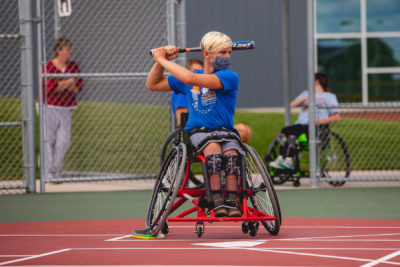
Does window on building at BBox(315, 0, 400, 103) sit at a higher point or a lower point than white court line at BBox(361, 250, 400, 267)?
higher

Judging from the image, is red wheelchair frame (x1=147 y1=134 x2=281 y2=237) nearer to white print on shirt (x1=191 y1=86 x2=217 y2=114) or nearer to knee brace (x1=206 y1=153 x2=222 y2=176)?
knee brace (x1=206 y1=153 x2=222 y2=176)

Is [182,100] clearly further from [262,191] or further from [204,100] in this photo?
[262,191]

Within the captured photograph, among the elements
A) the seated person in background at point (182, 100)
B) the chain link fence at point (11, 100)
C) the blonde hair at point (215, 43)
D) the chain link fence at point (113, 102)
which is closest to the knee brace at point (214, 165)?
the blonde hair at point (215, 43)

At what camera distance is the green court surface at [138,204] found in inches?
334

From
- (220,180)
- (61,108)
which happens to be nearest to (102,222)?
(220,180)

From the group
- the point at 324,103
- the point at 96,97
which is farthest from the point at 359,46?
the point at 324,103

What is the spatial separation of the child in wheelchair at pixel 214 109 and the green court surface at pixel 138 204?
2070 mm

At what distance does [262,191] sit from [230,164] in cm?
40

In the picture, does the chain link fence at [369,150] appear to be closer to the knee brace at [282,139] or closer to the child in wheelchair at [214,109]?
the knee brace at [282,139]

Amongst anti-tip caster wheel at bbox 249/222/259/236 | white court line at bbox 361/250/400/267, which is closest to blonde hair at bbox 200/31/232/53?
anti-tip caster wheel at bbox 249/222/259/236

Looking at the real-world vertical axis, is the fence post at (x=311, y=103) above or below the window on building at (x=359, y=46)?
below

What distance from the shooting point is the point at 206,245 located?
6047 mm

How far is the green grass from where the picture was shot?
568 inches

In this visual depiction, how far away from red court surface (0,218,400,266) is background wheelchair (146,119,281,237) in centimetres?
15
